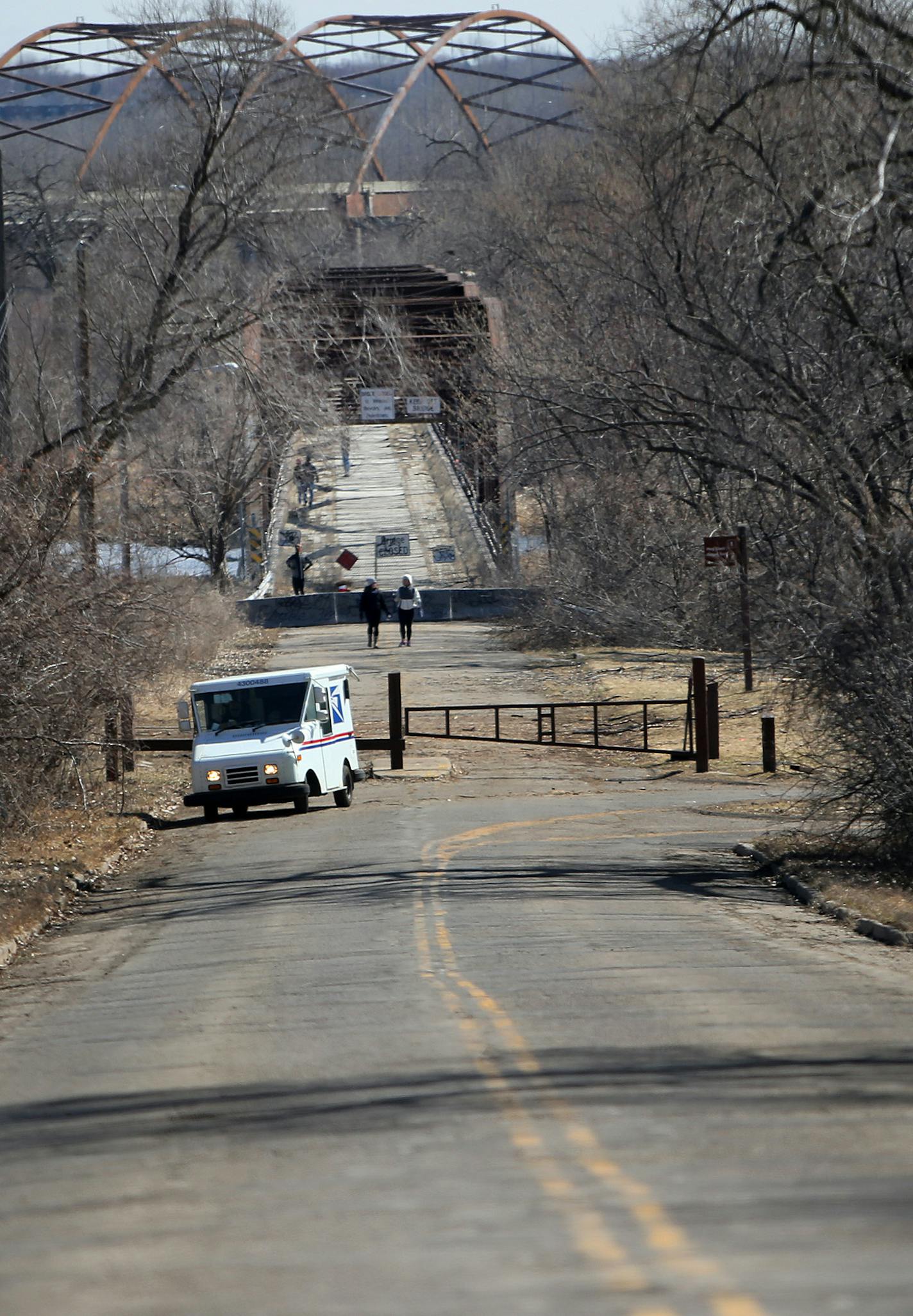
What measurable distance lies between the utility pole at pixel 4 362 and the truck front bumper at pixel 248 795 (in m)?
5.78

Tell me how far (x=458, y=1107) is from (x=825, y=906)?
8.35 metres

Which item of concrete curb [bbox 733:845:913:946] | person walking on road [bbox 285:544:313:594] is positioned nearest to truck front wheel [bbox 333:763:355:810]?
concrete curb [bbox 733:845:913:946]

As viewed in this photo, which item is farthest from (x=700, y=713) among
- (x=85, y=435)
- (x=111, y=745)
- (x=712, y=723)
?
(x=111, y=745)

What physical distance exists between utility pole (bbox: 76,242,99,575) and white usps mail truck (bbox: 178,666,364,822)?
2.63 m

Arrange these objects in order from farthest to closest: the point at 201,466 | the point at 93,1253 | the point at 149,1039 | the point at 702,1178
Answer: the point at 201,466 → the point at 149,1039 → the point at 702,1178 → the point at 93,1253

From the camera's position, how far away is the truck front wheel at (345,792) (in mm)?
24844

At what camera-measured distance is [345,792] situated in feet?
81.6

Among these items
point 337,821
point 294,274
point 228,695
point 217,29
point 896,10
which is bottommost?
point 337,821

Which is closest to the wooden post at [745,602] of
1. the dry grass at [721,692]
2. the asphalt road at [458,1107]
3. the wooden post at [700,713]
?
the dry grass at [721,692]

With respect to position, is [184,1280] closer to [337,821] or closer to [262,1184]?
[262,1184]

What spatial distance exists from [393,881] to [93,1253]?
1125 cm

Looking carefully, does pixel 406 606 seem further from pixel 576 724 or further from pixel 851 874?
pixel 851 874

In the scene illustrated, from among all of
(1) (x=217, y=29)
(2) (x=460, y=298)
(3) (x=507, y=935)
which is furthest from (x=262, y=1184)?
(2) (x=460, y=298)

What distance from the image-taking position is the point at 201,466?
54656 millimetres
